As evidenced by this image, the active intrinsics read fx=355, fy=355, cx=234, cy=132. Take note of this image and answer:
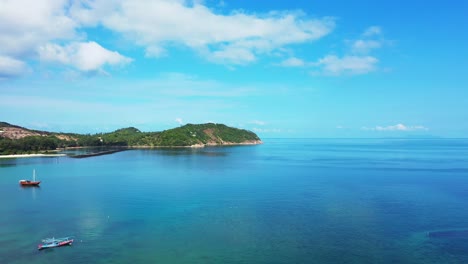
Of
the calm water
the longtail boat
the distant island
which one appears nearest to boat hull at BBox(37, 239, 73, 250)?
the longtail boat

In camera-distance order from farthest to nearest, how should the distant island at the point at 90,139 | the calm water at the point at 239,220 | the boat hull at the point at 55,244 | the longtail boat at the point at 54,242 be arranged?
the distant island at the point at 90,139 → the longtail boat at the point at 54,242 → the boat hull at the point at 55,244 → the calm water at the point at 239,220

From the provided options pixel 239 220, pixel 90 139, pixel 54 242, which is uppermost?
pixel 90 139

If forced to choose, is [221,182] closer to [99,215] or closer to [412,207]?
[99,215]

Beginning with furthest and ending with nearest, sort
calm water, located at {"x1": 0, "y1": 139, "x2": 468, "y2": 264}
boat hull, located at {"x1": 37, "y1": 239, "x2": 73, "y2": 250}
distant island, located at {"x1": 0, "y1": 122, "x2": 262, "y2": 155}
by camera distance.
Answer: distant island, located at {"x1": 0, "y1": 122, "x2": 262, "y2": 155} < boat hull, located at {"x1": 37, "y1": 239, "x2": 73, "y2": 250} < calm water, located at {"x1": 0, "y1": 139, "x2": 468, "y2": 264}

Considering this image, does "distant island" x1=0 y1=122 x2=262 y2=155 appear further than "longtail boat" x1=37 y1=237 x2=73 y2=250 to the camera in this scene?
Yes

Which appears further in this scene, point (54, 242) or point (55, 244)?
point (54, 242)

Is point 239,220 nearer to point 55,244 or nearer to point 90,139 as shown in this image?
point 55,244

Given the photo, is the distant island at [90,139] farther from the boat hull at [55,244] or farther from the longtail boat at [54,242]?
the boat hull at [55,244]

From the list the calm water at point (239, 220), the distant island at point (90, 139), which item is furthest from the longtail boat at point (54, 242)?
the distant island at point (90, 139)

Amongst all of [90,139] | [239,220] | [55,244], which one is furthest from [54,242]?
[90,139]

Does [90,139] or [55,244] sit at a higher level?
[90,139]

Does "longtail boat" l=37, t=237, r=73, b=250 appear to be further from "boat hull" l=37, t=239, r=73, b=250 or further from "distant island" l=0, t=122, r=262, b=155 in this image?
"distant island" l=0, t=122, r=262, b=155

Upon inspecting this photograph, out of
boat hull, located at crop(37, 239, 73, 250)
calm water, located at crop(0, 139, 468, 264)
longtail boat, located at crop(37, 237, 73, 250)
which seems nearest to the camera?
calm water, located at crop(0, 139, 468, 264)
